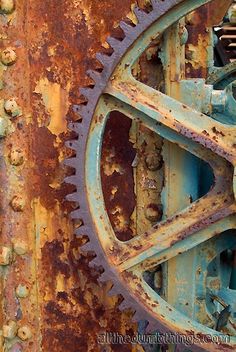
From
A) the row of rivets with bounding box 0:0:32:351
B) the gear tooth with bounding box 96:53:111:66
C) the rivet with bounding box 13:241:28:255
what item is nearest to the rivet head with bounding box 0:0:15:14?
the row of rivets with bounding box 0:0:32:351

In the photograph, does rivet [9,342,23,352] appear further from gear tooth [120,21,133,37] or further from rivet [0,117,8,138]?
gear tooth [120,21,133,37]

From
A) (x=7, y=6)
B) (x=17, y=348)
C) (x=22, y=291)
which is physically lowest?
(x=17, y=348)

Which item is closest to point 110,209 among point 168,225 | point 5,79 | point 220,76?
point 168,225

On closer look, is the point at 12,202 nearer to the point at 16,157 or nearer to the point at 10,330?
the point at 16,157

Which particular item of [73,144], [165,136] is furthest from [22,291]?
[165,136]

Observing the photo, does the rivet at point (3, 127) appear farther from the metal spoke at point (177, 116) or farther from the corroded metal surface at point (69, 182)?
the metal spoke at point (177, 116)

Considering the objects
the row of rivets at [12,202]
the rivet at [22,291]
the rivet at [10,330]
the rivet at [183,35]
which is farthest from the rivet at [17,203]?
the rivet at [183,35]
